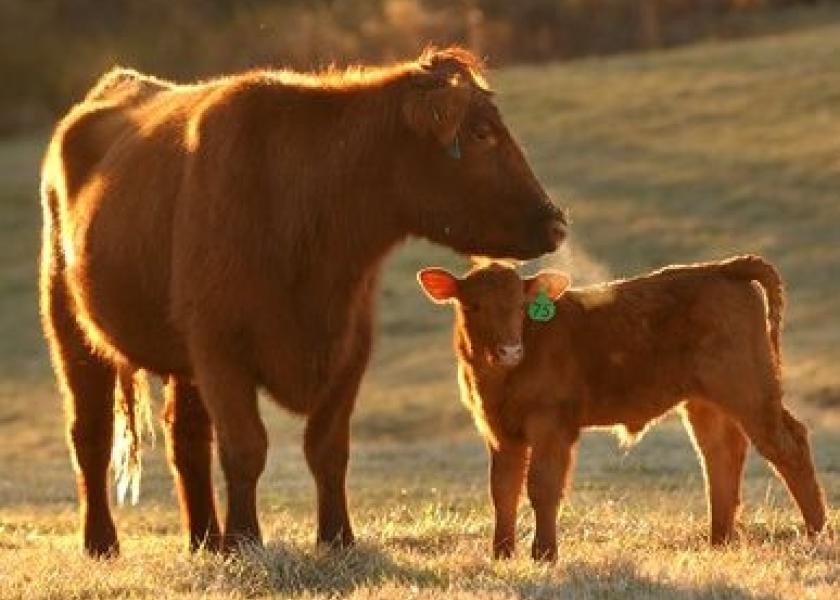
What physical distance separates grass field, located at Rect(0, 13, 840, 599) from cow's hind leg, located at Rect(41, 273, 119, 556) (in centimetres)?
26

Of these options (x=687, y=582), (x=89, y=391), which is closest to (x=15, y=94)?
(x=89, y=391)

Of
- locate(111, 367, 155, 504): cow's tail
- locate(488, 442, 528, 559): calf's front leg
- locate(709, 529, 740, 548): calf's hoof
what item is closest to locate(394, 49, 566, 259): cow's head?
locate(488, 442, 528, 559): calf's front leg

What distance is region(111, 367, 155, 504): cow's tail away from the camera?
11.5 metres

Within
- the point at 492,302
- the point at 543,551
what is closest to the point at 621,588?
the point at 543,551

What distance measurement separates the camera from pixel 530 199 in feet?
31.2

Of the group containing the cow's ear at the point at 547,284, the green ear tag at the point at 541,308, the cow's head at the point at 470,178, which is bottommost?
the green ear tag at the point at 541,308

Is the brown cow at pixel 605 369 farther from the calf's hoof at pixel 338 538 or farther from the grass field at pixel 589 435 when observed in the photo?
the calf's hoof at pixel 338 538

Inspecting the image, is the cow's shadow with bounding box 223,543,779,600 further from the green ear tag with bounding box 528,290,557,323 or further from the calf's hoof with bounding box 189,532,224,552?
the green ear tag with bounding box 528,290,557,323

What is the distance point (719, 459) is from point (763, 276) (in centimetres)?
93

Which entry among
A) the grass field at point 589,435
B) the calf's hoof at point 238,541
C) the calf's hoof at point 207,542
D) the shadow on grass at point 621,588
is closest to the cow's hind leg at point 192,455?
the calf's hoof at point 207,542

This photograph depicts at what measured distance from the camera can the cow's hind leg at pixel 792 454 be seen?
33.4 ft

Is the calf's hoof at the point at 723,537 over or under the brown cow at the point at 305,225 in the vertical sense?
under

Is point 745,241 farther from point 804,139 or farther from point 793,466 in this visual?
point 793,466

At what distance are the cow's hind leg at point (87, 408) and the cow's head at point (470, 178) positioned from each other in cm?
241
